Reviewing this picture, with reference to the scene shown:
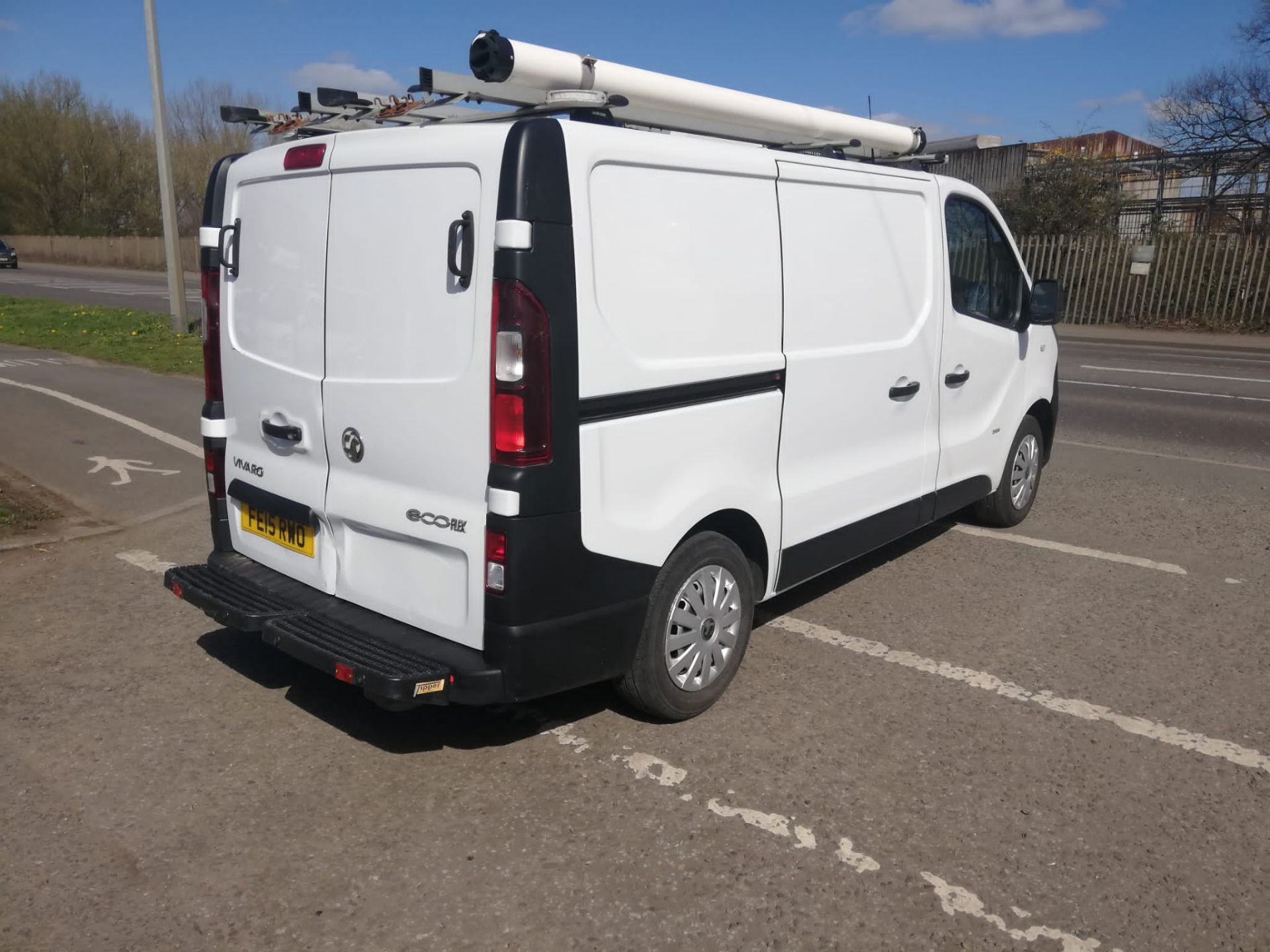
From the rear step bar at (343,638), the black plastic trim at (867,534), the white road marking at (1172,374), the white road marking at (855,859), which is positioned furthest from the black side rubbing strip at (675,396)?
the white road marking at (1172,374)

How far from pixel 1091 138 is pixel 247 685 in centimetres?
3234

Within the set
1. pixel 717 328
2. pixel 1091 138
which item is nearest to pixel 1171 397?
pixel 717 328

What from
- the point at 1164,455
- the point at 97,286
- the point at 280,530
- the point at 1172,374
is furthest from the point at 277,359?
the point at 97,286

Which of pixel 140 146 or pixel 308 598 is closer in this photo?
pixel 308 598

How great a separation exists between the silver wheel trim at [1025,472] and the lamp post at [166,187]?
14.0m

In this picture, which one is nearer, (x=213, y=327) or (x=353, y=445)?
(x=353, y=445)

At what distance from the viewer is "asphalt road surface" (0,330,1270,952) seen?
293 centimetres

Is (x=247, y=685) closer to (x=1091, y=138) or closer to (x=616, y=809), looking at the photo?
(x=616, y=809)

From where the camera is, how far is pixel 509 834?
3.31 m

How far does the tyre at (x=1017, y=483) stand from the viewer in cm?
650

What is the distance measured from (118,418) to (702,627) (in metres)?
8.07

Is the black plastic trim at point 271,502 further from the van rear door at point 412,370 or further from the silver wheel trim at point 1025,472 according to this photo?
the silver wheel trim at point 1025,472

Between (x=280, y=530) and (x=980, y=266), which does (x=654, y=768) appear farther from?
(x=980, y=266)

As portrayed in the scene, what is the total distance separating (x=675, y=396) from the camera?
12.1 feet
